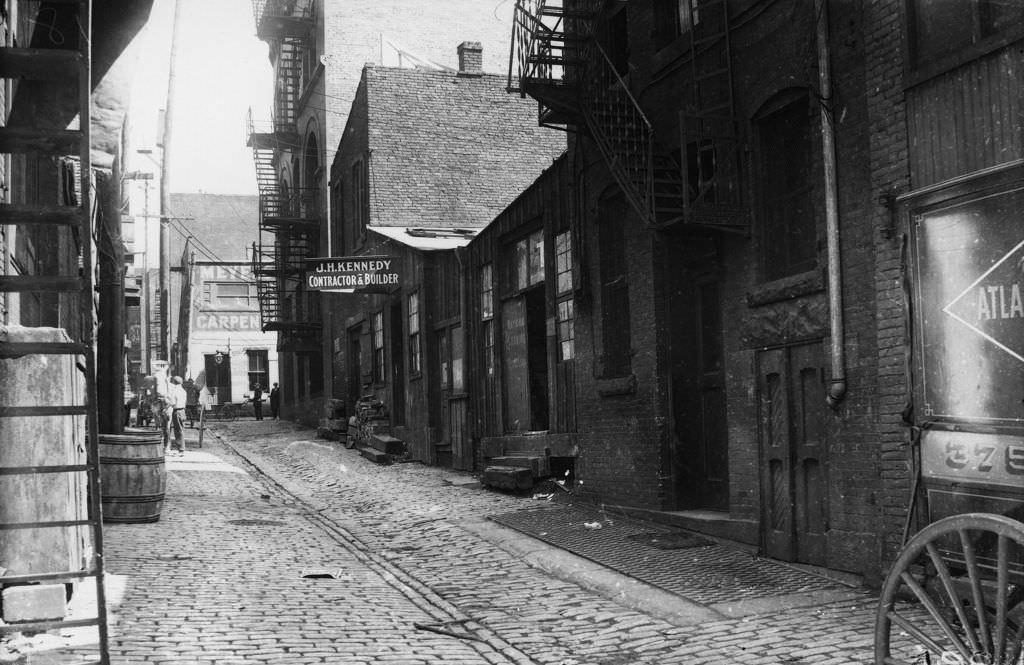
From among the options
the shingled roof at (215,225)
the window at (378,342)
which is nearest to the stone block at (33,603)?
the window at (378,342)

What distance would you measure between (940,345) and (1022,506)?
1.78 m

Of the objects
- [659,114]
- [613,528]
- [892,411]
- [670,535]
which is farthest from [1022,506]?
[659,114]

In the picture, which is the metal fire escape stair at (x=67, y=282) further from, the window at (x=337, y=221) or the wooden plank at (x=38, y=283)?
the window at (x=337, y=221)

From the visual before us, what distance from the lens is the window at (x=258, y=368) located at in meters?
50.8

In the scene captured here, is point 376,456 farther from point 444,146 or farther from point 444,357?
point 444,146

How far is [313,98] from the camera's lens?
31.5 m

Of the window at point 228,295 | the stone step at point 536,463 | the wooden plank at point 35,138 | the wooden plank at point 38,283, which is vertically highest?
the window at point 228,295

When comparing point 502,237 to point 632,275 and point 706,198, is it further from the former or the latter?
point 706,198

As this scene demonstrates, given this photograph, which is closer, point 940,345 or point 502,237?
point 940,345

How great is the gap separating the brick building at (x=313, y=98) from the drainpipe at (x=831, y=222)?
60.1ft

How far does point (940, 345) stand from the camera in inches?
269

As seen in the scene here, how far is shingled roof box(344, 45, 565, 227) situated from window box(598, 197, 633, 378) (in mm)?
11938

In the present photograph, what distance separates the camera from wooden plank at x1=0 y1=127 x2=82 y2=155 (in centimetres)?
504

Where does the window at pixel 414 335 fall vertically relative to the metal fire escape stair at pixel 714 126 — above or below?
below
